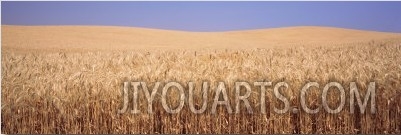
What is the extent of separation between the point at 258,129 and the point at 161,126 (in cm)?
106

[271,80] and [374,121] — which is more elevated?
[271,80]

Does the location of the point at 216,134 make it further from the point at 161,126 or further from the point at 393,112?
the point at 393,112

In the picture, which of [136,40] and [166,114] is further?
[136,40]

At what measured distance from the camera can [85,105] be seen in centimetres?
469

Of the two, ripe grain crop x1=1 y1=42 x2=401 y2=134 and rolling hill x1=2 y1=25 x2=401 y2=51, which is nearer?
ripe grain crop x1=1 y1=42 x2=401 y2=134

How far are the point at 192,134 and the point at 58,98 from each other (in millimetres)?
1515

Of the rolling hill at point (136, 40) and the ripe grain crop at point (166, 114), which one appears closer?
the ripe grain crop at point (166, 114)

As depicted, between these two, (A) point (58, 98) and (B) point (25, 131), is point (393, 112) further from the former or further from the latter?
(B) point (25, 131)

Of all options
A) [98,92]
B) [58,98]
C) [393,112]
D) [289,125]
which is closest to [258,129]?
[289,125]

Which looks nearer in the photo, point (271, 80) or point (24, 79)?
point (271, 80)

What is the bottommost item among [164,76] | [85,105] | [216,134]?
[216,134]

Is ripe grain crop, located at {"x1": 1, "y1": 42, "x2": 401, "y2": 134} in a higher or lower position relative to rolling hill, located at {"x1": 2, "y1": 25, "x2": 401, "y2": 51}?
lower

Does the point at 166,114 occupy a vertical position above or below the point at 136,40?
below

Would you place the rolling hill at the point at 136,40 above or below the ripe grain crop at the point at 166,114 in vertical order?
above
